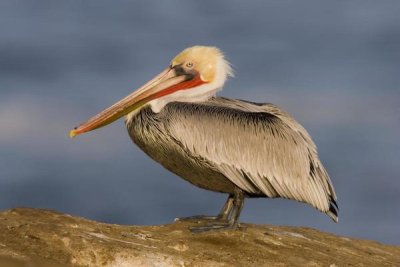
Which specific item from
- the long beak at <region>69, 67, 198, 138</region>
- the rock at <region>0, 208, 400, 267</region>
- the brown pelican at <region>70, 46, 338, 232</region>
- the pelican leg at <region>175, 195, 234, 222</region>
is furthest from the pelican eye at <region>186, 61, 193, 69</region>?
the rock at <region>0, 208, 400, 267</region>

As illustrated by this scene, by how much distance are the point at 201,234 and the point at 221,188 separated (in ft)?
3.59

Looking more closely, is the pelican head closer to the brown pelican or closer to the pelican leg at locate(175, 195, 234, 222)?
the brown pelican

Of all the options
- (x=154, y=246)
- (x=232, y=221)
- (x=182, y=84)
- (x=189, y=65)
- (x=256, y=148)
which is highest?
(x=189, y=65)

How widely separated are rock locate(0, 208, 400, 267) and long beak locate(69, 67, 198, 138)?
1940 millimetres

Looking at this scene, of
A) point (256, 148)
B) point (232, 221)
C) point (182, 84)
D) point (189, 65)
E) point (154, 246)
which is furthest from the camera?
point (189, 65)

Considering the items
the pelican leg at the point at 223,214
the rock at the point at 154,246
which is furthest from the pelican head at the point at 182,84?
the rock at the point at 154,246

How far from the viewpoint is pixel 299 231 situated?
12586 millimetres

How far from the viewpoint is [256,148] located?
1187 centimetres

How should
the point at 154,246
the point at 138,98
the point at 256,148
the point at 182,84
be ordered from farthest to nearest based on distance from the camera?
the point at 182,84 < the point at 138,98 < the point at 256,148 < the point at 154,246

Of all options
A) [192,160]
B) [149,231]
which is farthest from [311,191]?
[149,231]

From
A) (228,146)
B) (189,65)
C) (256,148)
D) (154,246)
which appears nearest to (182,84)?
(189,65)

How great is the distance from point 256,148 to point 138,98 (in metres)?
1.93

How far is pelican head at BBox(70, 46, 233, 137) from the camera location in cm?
1245

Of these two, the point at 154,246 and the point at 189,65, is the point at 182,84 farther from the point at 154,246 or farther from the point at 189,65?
the point at 154,246
